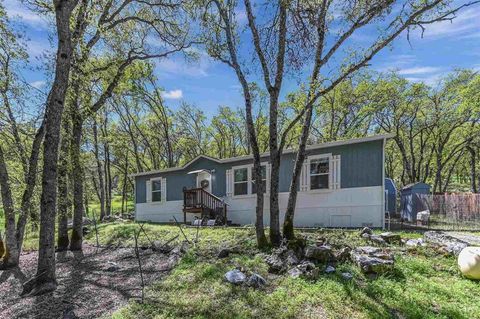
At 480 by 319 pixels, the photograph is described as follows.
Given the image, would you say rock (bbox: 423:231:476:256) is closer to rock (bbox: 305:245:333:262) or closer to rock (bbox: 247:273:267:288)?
rock (bbox: 305:245:333:262)

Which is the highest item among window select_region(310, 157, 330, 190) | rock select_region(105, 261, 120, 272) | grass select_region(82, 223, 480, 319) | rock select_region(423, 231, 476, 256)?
window select_region(310, 157, 330, 190)

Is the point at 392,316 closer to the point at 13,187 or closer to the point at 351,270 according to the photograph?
the point at 351,270

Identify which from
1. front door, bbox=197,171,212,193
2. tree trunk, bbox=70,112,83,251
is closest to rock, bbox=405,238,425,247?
tree trunk, bbox=70,112,83,251

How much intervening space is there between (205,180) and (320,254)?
10140 mm

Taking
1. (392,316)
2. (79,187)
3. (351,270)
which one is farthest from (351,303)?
(79,187)

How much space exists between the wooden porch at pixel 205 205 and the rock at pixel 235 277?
Result: 26.1 ft

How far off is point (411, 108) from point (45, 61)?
66.0 ft

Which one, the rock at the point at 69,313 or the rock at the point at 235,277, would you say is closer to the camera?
the rock at the point at 69,313

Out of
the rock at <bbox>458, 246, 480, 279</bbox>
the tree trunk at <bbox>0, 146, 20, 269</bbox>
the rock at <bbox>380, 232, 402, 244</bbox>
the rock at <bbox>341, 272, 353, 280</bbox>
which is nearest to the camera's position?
the rock at <bbox>458, 246, 480, 279</bbox>

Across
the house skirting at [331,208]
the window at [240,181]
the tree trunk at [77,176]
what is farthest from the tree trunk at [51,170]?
the window at [240,181]

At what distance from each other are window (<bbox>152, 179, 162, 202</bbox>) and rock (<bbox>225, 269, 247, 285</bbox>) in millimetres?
12538

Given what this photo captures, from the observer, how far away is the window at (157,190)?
17500 millimetres

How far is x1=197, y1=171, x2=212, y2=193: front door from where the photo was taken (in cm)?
1521

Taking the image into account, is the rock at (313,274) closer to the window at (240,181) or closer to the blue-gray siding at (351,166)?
the blue-gray siding at (351,166)
